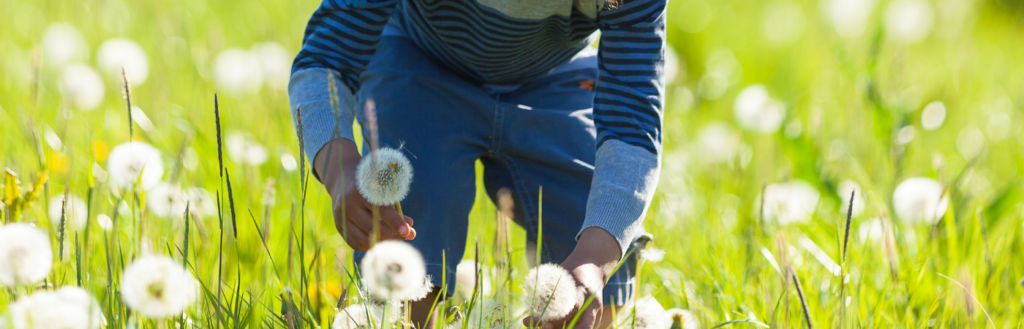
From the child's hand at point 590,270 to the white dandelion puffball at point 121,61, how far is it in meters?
1.48

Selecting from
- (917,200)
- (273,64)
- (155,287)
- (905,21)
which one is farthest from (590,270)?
(905,21)

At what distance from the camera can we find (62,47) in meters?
2.15

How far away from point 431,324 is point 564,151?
1.22 feet

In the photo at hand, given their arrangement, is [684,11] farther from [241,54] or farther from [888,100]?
[241,54]

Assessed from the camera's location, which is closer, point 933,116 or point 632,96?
point 632,96

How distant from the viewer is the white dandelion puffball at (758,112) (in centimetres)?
198

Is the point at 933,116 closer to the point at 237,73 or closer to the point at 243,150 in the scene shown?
the point at 243,150

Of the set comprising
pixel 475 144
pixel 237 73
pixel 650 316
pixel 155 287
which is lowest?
pixel 650 316

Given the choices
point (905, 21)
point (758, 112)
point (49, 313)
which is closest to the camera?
point (49, 313)

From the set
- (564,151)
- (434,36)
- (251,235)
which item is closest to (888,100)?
(564,151)

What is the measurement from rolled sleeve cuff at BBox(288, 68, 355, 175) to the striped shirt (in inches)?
0.6

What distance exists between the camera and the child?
0.94m

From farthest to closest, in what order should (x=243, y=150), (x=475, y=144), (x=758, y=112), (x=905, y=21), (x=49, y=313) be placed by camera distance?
(x=905, y=21)
(x=758, y=112)
(x=243, y=150)
(x=475, y=144)
(x=49, y=313)

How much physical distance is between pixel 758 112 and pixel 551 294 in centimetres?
140
